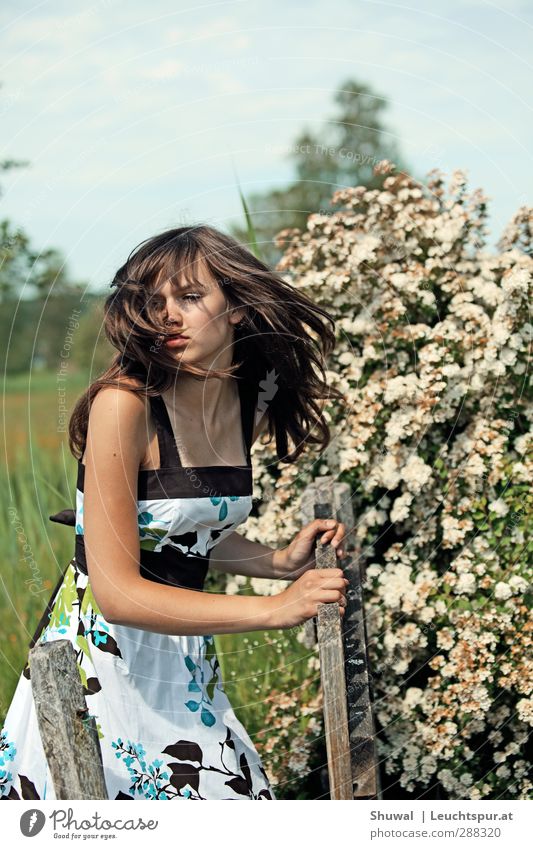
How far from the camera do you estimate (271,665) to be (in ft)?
9.63

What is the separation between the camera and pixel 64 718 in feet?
4.62

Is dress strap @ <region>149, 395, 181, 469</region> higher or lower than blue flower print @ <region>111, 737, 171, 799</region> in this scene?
higher

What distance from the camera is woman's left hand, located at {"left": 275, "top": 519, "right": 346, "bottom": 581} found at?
1.96 metres

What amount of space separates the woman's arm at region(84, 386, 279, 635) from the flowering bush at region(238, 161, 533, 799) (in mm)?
944

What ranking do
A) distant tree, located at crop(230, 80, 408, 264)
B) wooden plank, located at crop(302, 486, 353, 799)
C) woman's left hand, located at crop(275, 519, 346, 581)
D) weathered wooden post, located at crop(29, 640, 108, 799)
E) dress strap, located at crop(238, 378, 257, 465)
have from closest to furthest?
1. weathered wooden post, located at crop(29, 640, 108, 799)
2. wooden plank, located at crop(302, 486, 353, 799)
3. woman's left hand, located at crop(275, 519, 346, 581)
4. dress strap, located at crop(238, 378, 257, 465)
5. distant tree, located at crop(230, 80, 408, 264)

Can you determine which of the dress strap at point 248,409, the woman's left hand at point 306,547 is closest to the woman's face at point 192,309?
the dress strap at point 248,409

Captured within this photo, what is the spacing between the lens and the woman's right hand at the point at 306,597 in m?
1.64

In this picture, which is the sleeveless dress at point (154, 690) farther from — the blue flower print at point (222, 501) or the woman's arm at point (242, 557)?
the woman's arm at point (242, 557)

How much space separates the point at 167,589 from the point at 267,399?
2.20 feet

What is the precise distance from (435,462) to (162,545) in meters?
1.00

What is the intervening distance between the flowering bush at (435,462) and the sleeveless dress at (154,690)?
0.73 m

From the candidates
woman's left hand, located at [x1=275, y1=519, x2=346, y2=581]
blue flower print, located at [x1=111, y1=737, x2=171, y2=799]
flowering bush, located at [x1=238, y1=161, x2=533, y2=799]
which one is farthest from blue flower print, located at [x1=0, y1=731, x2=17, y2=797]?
flowering bush, located at [x1=238, y1=161, x2=533, y2=799]

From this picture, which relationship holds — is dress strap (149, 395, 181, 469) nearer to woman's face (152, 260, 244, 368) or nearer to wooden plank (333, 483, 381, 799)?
woman's face (152, 260, 244, 368)

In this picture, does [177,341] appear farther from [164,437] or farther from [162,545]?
[162,545]
